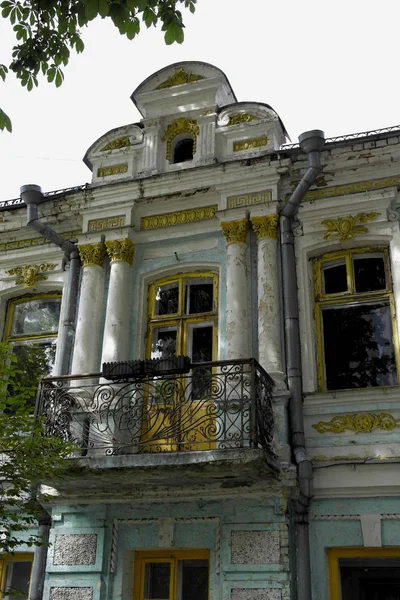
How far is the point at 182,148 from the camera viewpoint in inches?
403

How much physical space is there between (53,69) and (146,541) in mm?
4901

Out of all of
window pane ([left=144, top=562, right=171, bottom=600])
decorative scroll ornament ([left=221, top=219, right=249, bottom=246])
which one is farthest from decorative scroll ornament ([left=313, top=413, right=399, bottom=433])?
decorative scroll ornament ([left=221, top=219, right=249, bottom=246])

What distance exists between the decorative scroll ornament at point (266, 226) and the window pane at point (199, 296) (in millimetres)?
875

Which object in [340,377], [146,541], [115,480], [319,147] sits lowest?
[146,541]

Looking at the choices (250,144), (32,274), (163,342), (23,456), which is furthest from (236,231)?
(23,456)

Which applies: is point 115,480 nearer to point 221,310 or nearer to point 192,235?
point 221,310

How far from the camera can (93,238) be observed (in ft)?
31.7

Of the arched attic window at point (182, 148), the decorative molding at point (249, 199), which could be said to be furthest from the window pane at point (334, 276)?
the arched attic window at point (182, 148)

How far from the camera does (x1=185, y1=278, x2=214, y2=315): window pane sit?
9.09 m

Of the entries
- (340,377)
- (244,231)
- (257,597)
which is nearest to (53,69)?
(244,231)

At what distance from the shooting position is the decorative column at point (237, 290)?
27.3 ft

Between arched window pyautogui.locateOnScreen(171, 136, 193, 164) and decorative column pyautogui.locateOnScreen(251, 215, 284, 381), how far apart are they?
5.81 ft

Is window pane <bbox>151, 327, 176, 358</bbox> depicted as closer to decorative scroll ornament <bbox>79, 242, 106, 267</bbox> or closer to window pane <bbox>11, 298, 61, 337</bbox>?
decorative scroll ornament <bbox>79, 242, 106, 267</bbox>

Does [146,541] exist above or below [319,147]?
below
